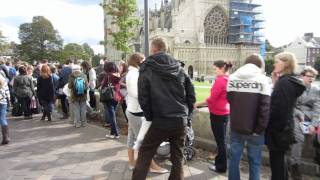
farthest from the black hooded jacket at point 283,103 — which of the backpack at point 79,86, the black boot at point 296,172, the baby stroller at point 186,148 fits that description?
the backpack at point 79,86

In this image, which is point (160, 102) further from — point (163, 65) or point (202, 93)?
point (202, 93)

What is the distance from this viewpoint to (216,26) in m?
91.1

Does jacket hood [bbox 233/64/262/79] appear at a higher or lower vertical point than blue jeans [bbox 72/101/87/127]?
higher

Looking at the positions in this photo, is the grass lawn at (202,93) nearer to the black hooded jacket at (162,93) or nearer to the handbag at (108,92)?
the handbag at (108,92)

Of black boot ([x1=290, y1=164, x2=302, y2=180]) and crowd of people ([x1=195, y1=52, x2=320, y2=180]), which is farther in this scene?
black boot ([x1=290, y1=164, x2=302, y2=180])

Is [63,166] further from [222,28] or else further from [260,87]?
[222,28]

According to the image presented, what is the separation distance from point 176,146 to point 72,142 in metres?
4.38

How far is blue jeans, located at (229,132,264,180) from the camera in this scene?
483 centimetres

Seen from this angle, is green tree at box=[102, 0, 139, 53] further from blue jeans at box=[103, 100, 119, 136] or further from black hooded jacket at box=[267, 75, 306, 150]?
black hooded jacket at box=[267, 75, 306, 150]

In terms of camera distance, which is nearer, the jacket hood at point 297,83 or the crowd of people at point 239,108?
the crowd of people at point 239,108

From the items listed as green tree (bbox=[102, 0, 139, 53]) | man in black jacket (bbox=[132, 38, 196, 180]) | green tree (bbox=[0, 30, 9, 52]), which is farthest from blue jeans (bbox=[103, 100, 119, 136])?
green tree (bbox=[0, 30, 9, 52])

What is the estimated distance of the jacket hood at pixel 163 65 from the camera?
4430mm

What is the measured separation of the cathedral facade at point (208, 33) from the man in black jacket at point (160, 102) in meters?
80.0

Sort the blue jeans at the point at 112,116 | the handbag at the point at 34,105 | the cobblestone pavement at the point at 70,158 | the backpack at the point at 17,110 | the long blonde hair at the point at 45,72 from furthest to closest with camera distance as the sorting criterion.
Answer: the backpack at the point at 17,110 → the handbag at the point at 34,105 → the long blonde hair at the point at 45,72 → the blue jeans at the point at 112,116 → the cobblestone pavement at the point at 70,158
